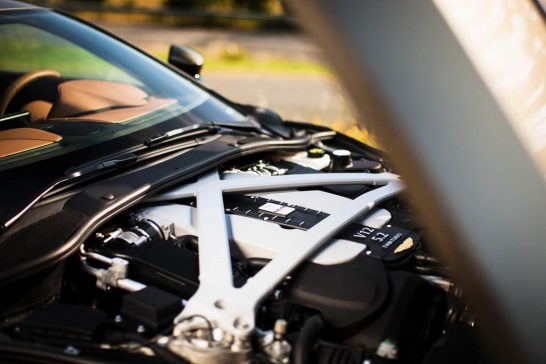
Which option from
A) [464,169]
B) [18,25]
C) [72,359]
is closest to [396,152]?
[464,169]

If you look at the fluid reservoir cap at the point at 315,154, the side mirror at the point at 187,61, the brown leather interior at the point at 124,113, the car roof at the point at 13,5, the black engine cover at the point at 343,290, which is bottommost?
the black engine cover at the point at 343,290

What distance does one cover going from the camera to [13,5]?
2969mm

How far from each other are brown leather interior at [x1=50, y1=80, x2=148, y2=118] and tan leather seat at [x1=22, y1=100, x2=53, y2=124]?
0.06 metres

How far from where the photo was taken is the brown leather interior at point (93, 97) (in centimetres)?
279

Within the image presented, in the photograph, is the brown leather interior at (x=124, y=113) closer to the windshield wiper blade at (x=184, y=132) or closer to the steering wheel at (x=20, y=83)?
the windshield wiper blade at (x=184, y=132)

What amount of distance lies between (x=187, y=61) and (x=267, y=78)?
27.8 ft

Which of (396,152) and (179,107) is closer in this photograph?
(396,152)

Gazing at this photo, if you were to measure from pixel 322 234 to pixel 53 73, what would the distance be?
6.32ft

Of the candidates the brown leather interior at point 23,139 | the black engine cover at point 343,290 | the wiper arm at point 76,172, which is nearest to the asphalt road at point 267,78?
the wiper arm at point 76,172

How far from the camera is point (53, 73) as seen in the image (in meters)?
3.26

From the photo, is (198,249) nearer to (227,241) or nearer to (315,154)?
(227,241)

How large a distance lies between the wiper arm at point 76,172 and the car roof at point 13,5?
3.62ft

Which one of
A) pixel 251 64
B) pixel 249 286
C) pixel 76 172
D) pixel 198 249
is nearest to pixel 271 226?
pixel 198 249

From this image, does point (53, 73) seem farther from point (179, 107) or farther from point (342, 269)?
point (342, 269)
